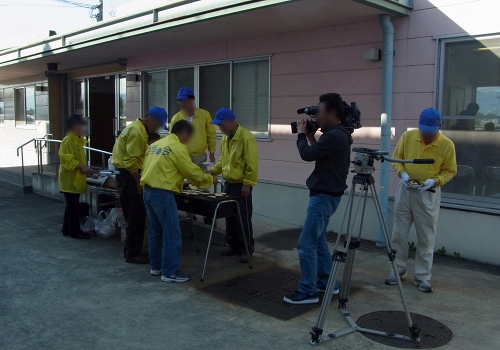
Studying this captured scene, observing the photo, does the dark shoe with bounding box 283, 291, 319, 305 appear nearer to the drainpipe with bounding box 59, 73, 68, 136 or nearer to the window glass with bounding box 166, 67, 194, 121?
the window glass with bounding box 166, 67, 194, 121

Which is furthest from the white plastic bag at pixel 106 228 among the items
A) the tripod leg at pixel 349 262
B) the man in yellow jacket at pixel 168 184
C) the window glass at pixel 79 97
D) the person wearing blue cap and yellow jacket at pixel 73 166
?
the window glass at pixel 79 97

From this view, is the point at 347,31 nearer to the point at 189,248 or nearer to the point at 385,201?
the point at 385,201

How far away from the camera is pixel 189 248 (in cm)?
687

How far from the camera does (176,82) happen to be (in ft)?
33.8

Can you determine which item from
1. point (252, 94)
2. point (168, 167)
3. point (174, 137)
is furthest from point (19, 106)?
point (168, 167)

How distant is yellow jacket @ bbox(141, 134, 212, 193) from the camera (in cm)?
517

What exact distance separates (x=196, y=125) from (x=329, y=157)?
3331mm

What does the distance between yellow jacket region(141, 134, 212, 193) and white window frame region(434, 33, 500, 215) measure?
3284 mm

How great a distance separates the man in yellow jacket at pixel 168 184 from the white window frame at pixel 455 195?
3.17 metres

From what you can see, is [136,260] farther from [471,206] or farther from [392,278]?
[471,206]

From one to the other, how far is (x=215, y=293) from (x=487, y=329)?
2.52 m

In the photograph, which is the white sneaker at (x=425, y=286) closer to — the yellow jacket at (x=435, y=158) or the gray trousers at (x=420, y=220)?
the gray trousers at (x=420, y=220)

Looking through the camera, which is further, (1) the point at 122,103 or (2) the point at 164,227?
(1) the point at 122,103

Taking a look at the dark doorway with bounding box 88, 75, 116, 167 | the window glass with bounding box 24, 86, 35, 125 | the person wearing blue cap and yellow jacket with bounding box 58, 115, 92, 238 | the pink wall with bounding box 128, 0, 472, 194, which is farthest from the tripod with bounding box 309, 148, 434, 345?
the window glass with bounding box 24, 86, 35, 125
